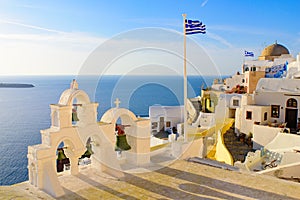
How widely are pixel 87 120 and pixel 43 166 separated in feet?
6.30

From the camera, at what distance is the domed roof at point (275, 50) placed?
35.5 m

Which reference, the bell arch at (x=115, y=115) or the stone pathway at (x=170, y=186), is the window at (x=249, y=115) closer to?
the stone pathway at (x=170, y=186)

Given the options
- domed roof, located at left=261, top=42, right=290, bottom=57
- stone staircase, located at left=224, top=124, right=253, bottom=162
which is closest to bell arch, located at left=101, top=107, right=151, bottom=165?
stone staircase, located at left=224, top=124, right=253, bottom=162

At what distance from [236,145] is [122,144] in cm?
1431

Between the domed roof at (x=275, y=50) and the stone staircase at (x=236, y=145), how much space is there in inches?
698

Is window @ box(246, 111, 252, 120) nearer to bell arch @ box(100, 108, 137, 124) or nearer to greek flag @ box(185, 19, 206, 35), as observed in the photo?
greek flag @ box(185, 19, 206, 35)

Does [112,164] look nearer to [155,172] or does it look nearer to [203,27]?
[155,172]

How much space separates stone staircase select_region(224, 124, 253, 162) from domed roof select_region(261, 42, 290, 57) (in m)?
17.7

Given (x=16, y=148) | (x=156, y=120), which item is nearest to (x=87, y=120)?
(x=156, y=120)

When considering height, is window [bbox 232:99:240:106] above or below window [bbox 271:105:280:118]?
above

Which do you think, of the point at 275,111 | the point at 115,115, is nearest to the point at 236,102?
the point at 275,111

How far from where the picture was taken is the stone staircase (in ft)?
63.5

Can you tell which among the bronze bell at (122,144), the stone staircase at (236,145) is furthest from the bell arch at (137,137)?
the stone staircase at (236,145)

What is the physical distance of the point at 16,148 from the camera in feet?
123
